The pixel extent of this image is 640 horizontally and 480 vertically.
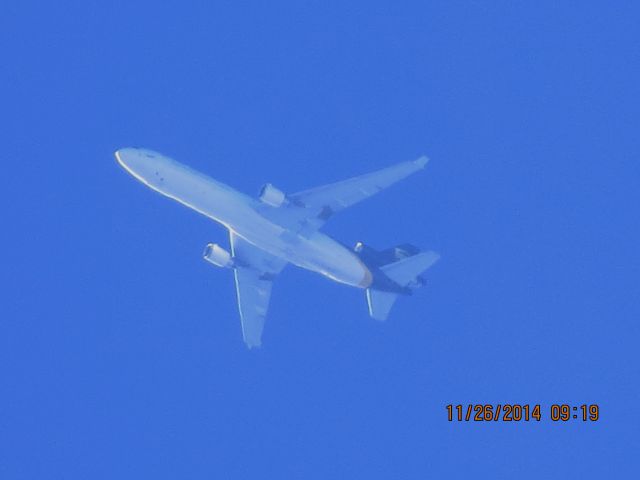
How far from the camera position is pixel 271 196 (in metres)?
44.6

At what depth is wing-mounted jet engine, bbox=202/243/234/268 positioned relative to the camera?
48625mm

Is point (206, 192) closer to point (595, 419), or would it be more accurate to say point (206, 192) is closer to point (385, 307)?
point (385, 307)

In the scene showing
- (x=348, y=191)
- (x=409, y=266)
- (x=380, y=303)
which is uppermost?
(x=348, y=191)

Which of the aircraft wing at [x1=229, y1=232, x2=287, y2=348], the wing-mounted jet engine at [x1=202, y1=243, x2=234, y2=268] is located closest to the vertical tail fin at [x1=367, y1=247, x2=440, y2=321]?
the aircraft wing at [x1=229, y1=232, x2=287, y2=348]

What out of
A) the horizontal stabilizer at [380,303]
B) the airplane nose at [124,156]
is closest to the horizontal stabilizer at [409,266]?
the horizontal stabilizer at [380,303]

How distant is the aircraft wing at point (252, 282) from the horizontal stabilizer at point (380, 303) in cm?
521

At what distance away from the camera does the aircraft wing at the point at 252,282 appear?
50.9 m

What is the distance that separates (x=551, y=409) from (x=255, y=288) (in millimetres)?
17541

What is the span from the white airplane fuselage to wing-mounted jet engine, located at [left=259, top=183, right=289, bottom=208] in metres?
0.94

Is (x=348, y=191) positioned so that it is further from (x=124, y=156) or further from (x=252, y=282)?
(x=124, y=156)

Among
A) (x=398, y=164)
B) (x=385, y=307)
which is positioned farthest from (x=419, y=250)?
(x=398, y=164)

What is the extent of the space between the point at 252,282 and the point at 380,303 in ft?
23.4

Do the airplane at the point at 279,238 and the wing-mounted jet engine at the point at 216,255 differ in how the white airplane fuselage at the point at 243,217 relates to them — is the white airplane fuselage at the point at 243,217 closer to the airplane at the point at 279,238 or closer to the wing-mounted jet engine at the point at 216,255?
the airplane at the point at 279,238

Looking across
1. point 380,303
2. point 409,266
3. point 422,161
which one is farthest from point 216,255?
point 422,161
